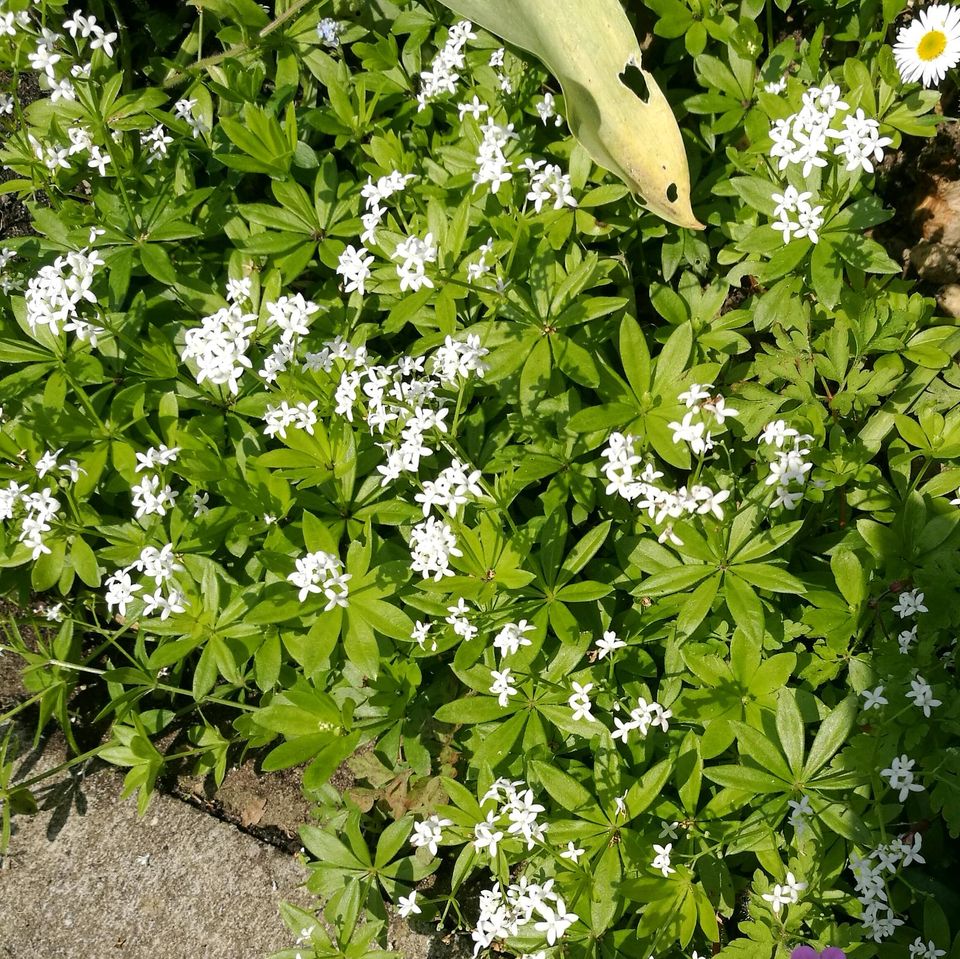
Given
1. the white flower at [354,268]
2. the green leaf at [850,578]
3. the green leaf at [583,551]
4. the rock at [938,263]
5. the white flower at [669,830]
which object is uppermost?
the white flower at [354,268]

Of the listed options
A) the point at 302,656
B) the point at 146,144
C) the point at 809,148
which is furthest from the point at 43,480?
the point at 809,148

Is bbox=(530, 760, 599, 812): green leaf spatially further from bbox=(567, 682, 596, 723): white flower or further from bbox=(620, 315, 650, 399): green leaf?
bbox=(620, 315, 650, 399): green leaf

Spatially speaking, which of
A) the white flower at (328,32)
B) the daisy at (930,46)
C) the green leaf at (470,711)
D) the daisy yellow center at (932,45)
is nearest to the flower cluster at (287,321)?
the green leaf at (470,711)

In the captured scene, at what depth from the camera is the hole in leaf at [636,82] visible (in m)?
2.72

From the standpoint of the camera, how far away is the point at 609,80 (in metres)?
2.61

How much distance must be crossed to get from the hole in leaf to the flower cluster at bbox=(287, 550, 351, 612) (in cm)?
167

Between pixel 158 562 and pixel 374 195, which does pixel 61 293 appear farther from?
pixel 374 195

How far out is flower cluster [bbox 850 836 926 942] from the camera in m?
2.31

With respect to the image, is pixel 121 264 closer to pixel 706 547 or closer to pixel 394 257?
pixel 394 257

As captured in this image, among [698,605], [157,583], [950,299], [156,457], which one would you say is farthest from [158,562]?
[950,299]

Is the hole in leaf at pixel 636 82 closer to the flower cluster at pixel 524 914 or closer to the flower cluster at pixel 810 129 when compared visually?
the flower cluster at pixel 810 129

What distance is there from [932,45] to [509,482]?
2.05m

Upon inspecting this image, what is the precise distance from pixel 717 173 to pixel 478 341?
1199 millimetres

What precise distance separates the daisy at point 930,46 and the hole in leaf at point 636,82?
2.92 feet
